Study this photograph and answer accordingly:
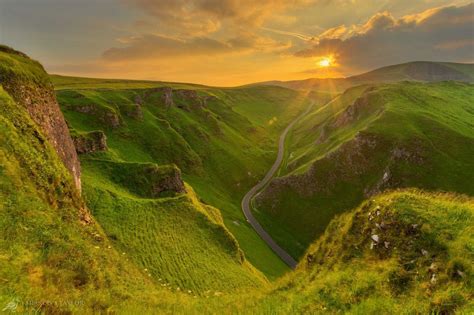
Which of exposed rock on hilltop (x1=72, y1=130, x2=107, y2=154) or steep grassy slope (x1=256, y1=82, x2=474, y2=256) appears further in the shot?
steep grassy slope (x1=256, y1=82, x2=474, y2=256)

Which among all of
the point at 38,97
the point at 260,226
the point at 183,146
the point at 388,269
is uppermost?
the point at 38,97

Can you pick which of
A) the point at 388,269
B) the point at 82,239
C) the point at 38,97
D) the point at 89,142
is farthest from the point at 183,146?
the point at 388,269

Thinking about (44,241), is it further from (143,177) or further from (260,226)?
(260,226)

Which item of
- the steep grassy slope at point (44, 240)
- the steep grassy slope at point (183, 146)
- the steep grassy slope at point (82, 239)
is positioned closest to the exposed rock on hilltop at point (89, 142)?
the steep grassy slope at point (183, 146)

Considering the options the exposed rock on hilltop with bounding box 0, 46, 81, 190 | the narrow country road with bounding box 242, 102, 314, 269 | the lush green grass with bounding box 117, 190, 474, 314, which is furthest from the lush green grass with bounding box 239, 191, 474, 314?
the narrow country road with bounding box 242, 102, 314, 269

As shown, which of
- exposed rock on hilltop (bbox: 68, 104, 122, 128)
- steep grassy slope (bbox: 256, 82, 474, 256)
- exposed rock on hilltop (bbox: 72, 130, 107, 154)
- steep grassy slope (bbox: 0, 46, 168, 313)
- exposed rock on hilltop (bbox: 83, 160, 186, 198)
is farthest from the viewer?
exposed rock on hilltop (bbox: 68, 104, 122, 128)

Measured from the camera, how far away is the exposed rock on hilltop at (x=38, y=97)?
36219mm

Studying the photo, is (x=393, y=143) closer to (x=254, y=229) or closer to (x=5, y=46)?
(x=254, y=229)

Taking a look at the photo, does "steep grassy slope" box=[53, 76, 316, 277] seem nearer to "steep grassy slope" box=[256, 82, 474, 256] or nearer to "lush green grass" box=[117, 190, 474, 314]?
"steep grassy slope" box=[256, 82, 474, 256]

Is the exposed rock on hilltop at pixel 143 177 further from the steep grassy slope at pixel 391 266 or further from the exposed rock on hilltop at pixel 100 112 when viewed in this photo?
the exposed rock on hilltop at pixel 100 112

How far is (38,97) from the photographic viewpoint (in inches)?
1613

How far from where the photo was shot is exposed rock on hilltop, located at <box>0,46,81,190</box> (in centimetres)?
3622

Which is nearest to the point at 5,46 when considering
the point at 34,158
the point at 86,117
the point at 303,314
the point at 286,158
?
the point at 34,158

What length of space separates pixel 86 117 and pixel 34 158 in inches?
4358
